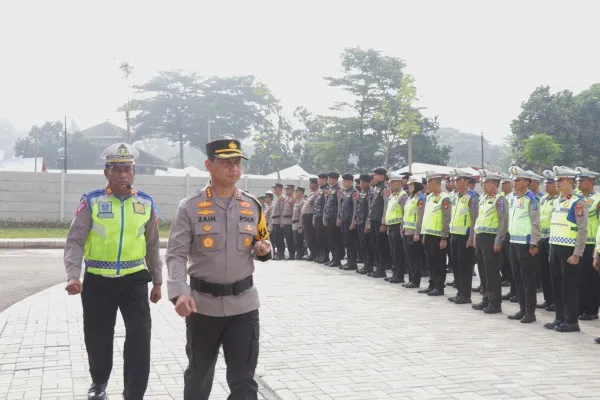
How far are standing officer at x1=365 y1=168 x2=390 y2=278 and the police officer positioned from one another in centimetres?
904

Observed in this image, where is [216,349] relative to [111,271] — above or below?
below

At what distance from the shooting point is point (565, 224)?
7.94m

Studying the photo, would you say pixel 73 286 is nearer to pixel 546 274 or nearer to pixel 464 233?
pixel 464 233

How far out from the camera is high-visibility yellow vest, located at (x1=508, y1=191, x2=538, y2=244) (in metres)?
8.47

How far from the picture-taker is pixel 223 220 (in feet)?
13.4

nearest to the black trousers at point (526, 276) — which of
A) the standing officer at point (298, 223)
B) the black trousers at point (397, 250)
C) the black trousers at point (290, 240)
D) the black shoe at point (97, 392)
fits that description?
the black trousers at point (397, 250)

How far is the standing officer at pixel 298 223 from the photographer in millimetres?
17172

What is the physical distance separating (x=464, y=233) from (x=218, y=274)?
6499 millimetres

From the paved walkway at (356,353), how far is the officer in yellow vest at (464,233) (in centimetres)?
39

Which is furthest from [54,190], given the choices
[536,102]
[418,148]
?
[536,102]

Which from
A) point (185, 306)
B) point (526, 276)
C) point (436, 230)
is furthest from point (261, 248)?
point (436, 230)

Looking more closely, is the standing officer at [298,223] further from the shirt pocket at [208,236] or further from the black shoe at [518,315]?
the shirt pocket at [208,236]

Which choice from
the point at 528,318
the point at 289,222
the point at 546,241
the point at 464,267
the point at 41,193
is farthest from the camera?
the point at 41,193

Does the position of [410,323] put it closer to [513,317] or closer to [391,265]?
[513,317]
